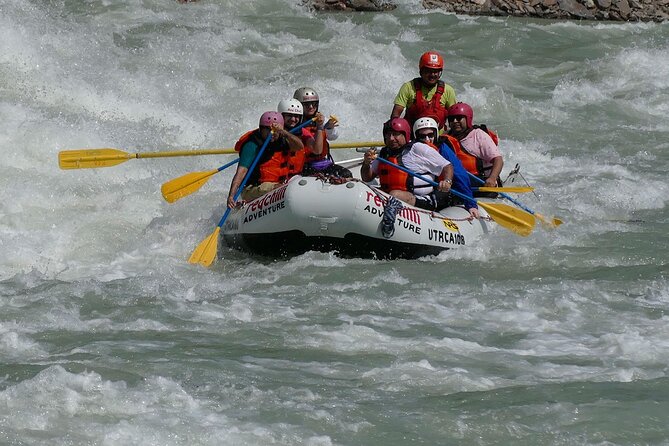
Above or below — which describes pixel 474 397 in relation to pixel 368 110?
below

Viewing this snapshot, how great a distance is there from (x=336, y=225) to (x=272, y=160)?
104 centimetres

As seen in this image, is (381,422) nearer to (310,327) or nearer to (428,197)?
(310,327)

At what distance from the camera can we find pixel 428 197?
8.76 meters

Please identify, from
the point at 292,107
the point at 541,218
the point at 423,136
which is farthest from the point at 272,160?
the point at 541,218

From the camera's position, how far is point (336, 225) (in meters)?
7.94

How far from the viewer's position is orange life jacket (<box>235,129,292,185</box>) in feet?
28.4

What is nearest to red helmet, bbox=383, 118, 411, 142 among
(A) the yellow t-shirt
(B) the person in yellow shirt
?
(B) the person in yellow shirt

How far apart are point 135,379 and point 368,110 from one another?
8475 mm

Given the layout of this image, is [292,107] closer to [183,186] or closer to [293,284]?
[183,186]

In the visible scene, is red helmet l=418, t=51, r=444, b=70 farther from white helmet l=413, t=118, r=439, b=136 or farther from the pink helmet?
the pink helmet

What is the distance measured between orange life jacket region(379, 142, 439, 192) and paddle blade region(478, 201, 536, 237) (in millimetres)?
597

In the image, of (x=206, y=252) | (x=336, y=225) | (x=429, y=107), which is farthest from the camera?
(x=429, y=107)

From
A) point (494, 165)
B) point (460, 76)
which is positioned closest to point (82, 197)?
point (494, 165)

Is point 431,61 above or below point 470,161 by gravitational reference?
above
